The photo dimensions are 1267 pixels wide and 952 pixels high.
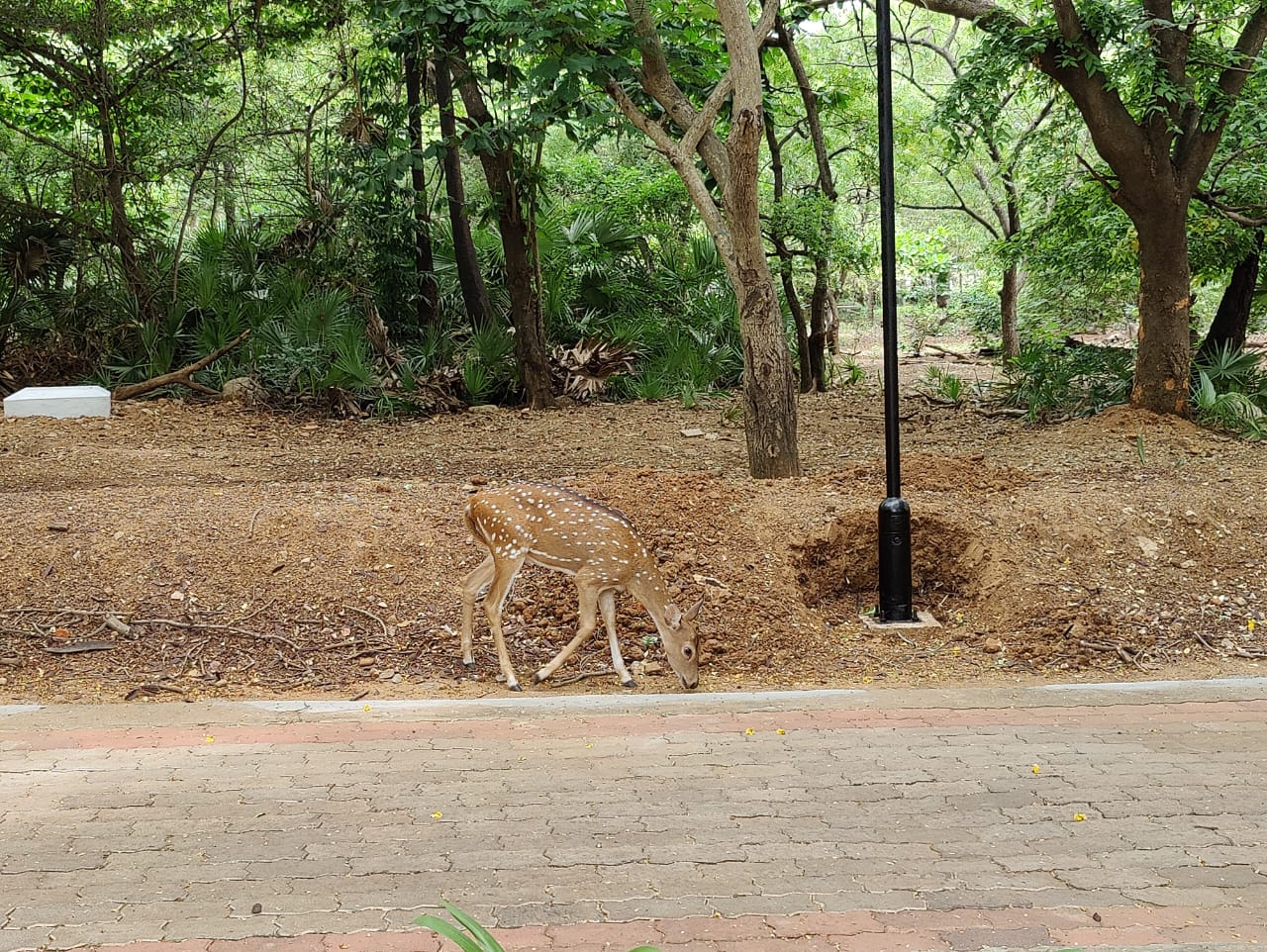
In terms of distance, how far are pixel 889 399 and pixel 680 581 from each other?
5.84 feet

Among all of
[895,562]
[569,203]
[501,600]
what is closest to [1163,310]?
[895,562]

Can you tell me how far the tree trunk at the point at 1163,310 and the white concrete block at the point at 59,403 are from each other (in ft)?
38.1

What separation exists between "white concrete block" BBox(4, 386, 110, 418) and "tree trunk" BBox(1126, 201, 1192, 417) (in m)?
11.6

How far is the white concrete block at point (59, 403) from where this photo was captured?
44.5 ft

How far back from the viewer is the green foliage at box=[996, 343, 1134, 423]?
13758 mm

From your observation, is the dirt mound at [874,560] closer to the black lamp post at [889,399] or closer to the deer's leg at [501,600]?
the black lamp post at [889,399]

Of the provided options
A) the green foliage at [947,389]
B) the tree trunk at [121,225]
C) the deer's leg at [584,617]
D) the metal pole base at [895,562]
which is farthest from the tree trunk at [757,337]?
the tree trunk at [121,225]

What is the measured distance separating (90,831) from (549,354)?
483 inches

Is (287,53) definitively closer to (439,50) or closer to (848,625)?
(439,50)

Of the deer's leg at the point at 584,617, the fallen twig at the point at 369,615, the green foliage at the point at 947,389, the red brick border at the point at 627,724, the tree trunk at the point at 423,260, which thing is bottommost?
the red brick border at the point at 627,724

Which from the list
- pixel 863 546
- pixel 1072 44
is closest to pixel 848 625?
pixel 863 546

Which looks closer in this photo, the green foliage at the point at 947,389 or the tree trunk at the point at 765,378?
the tree trunk at the point at 765,378

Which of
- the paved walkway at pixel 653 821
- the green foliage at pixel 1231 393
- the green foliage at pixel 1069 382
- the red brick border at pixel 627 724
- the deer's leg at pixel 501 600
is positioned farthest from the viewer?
the green foliage at pixel 1069 382

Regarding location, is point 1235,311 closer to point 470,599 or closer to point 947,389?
point 947,389
